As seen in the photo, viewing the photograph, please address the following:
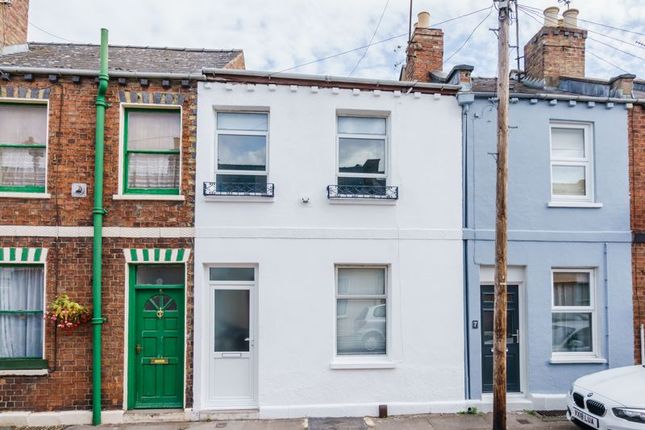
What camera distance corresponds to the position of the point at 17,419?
7.69 meters

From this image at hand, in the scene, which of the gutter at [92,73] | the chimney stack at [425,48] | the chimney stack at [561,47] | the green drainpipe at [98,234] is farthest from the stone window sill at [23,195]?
the chimney stack at [561,47]

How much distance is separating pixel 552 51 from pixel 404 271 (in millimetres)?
6438

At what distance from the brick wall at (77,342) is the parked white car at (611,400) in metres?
6.30

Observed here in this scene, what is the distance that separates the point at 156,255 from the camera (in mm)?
8164

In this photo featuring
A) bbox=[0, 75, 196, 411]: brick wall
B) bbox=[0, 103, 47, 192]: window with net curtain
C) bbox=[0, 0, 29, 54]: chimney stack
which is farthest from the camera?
bbox=[0, 0, 29, 54]: chimney stack

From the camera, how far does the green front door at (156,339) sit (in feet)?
26.7

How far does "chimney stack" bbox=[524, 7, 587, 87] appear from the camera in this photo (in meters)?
10.5

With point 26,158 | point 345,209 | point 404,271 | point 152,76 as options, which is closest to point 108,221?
point 26,158

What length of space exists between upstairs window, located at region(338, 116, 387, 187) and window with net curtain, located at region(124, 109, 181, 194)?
3.08 meters

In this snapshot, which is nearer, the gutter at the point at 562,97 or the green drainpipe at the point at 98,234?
the green drainpipe at the point at 98,234

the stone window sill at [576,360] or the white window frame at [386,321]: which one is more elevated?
the white window frame at [386,321]

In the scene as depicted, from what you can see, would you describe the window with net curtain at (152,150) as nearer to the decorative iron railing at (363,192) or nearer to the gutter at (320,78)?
the gutter at (320,78)

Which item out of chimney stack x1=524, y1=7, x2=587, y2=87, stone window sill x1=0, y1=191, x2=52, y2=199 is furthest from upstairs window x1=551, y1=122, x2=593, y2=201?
stone window sill x1=0, y1=191, x2=52, y2=199

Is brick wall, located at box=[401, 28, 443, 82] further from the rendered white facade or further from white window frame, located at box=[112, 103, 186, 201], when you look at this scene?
white window frame, located at box=[112, 103, 186, 201]
